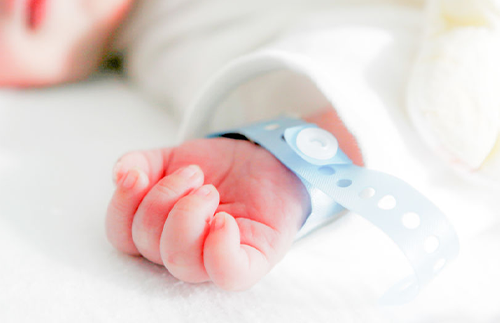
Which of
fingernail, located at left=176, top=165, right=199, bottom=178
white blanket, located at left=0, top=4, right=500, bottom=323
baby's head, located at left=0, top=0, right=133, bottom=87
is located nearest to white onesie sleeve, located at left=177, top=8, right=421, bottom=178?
white blanket, located at left=0, top=4, right=500, bottom=323

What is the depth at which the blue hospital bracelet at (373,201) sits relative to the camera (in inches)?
15.0

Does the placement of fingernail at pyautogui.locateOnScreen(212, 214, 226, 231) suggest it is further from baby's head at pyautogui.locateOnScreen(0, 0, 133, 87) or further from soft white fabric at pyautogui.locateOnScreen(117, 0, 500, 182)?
baby's head at pyautogui.locateOnScreen(0, 0, 133, 87)

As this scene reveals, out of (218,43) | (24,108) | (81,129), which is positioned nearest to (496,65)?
(218,43)

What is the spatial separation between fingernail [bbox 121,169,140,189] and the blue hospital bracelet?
0.13 m

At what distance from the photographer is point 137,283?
39 centimetres

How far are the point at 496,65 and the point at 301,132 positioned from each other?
19 centimetres

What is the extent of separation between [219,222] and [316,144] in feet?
0.42

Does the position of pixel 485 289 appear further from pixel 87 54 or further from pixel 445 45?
pixel 87 54

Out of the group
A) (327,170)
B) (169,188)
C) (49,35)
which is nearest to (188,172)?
(169,188)

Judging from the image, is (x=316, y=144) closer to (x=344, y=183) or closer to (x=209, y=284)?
(x=344, y=183)

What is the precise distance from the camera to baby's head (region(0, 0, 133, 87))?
2.27ft

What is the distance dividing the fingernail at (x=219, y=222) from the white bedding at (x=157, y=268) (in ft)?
0.21

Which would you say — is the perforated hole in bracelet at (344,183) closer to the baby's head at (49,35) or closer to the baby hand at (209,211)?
the baby hand at (209,211)

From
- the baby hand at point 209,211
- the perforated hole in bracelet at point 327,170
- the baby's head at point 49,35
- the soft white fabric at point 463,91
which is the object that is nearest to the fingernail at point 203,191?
the baby hand at point 209,211
